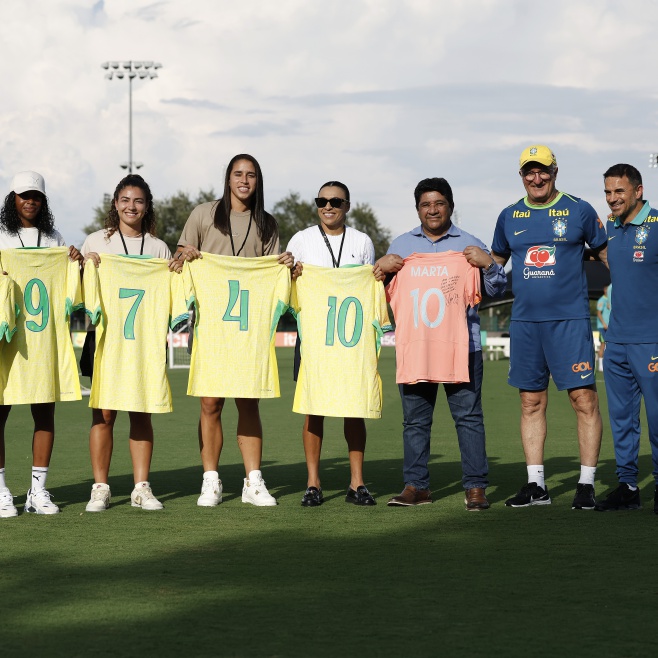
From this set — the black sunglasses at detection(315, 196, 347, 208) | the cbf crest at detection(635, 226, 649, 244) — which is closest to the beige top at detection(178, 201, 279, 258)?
the black sunglasses at detection(315, 196, 347, 208)

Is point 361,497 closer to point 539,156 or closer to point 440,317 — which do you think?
point 440,317

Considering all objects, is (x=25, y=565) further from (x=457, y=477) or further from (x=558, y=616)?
(x=457, y=477)

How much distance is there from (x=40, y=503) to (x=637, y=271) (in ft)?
13.5

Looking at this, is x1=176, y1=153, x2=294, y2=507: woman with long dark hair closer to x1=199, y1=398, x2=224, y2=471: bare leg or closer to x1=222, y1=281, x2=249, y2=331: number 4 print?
x1=199, y1=398, x2=224, y2=471: bare leg

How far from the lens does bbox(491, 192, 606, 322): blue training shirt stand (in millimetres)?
7184

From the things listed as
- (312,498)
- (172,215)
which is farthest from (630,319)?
(172,215)

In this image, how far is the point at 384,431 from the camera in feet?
43.1

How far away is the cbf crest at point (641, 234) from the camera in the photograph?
23.3ft

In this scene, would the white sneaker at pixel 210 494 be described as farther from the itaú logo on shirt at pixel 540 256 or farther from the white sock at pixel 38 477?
the itaú logo on shirt at pixel 540 256

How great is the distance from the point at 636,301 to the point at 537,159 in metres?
1.12

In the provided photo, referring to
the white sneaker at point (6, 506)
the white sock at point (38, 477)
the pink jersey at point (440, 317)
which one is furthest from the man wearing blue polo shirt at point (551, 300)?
the white sneaker at point (6, 506)

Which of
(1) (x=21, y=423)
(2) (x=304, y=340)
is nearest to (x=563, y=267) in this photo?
(2) (x=304, y=340)

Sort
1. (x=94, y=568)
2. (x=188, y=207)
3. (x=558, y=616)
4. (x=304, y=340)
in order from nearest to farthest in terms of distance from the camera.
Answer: (x=558, y=616), (x=94, y=568), (x=304, y=340), (x=188, y=207)

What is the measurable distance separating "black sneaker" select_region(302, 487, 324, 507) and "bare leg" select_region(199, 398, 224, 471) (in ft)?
2.09
